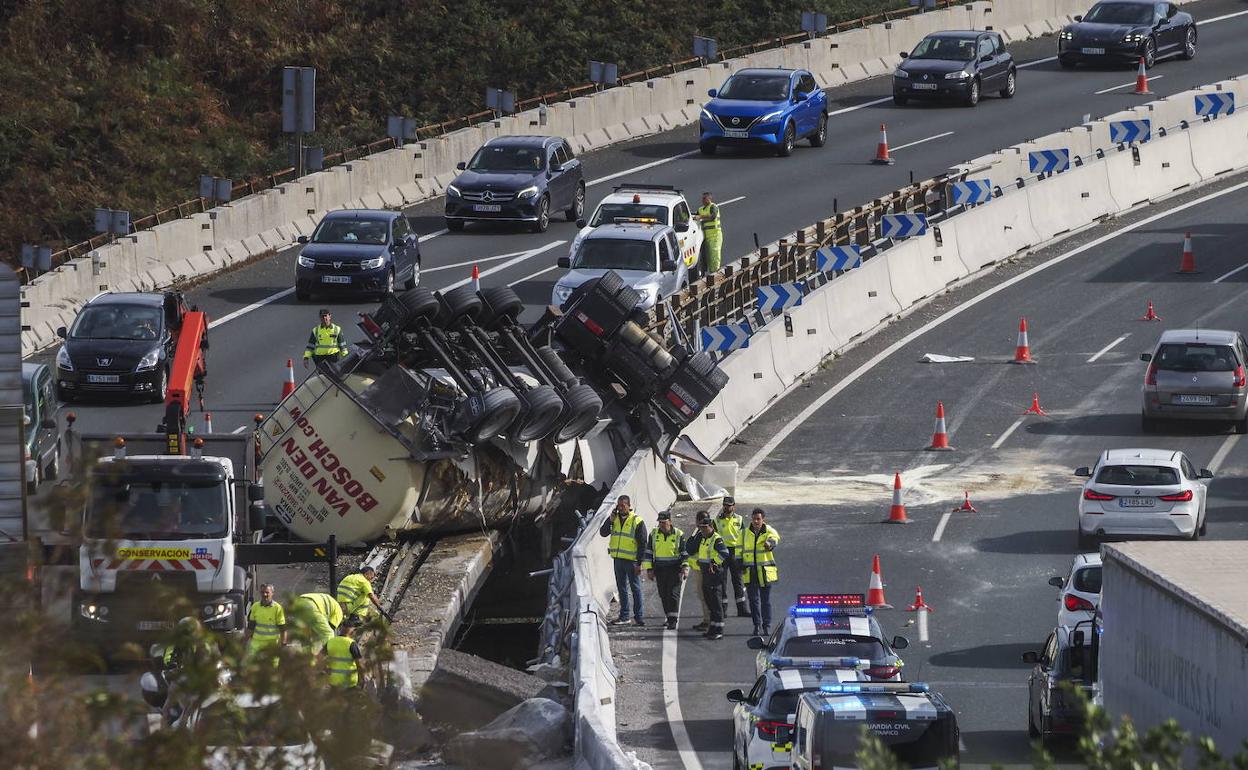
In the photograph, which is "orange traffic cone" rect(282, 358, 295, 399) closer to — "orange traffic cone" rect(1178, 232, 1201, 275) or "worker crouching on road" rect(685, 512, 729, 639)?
"worker crouching on road" rect(685, 512, 729, 639)

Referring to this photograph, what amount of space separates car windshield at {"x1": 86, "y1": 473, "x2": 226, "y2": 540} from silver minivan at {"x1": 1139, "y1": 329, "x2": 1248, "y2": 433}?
15.5 metres

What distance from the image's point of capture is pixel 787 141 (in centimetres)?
4831

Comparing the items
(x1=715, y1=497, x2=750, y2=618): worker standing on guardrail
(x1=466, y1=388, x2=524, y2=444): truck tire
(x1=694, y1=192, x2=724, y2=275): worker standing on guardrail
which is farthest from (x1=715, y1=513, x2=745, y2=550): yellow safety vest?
(x1=694, y1=192, x2=724, y2=275): worker standing on guardrail

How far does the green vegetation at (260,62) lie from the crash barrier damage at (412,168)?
7.61 meters

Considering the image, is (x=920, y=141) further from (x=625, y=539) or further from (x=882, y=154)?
(x=625, y=539)

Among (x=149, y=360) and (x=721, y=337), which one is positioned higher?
(x=721, y=337)

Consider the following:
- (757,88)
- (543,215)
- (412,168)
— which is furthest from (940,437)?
(757,88)

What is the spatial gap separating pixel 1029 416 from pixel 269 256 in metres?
16.0

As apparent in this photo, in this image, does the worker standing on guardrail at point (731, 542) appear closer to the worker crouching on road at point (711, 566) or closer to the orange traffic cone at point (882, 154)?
the worker crouching on road at point (711, 566)

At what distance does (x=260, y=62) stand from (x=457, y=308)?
136 ft

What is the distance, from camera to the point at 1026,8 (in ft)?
201

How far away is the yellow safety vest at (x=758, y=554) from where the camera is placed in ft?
76.8

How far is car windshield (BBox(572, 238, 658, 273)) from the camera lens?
117 ft

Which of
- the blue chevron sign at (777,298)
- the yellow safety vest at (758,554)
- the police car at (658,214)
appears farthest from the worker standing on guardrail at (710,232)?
the yellow safety vest at (758,554)
